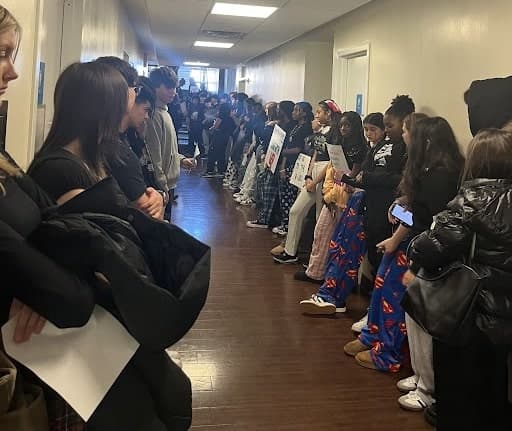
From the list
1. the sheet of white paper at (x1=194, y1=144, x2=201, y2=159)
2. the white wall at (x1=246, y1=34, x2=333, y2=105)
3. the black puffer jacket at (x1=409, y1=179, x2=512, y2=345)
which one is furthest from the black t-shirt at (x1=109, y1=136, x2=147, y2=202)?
the sheet of white paper at (x1=194, y1=144, x2=201, y2=159)

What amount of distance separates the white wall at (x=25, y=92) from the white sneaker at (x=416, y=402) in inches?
83.9

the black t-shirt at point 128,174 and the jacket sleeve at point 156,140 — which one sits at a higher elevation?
the jacket sleeve at point 156,140

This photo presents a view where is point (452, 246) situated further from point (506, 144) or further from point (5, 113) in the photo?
point (5, 113)

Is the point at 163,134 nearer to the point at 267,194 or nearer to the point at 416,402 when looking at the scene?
the point at 416,402

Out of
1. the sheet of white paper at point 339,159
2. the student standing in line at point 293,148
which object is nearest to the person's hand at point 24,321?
the sheet of white paper at point 339,159

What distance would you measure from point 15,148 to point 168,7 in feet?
15.3

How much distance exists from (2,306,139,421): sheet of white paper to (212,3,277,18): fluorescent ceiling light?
18.3 ft

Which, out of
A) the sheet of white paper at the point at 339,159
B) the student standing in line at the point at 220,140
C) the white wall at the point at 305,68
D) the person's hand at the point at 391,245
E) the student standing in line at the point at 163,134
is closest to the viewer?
the person's hand at the point at 391,245

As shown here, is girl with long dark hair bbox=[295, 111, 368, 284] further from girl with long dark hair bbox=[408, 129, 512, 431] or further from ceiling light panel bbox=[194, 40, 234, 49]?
ceiling light panel bbox=[194, 40, 234, 49]

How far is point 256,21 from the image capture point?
23.6ft

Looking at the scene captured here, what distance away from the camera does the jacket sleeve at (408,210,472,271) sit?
6.77ft

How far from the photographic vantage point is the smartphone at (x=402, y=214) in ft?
9.78

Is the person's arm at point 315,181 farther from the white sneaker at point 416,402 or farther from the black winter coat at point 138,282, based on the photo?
the black winter coat at point 138,282

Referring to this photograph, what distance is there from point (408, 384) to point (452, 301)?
1.01m
